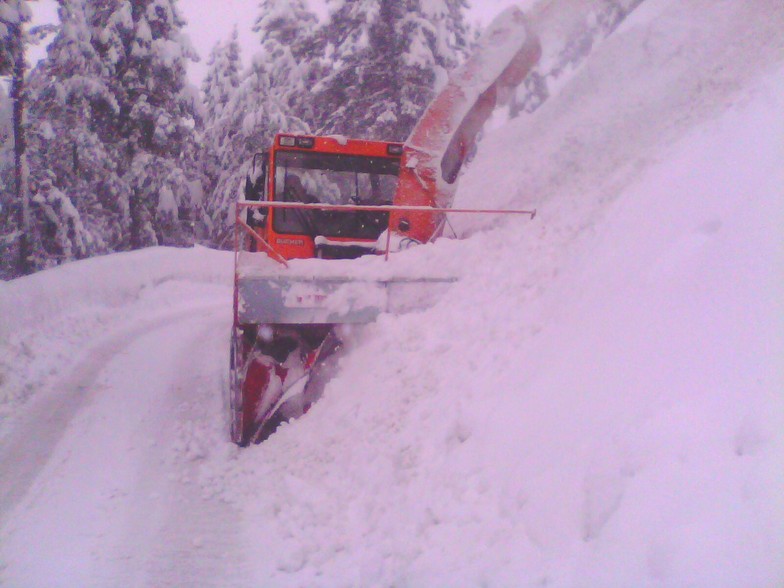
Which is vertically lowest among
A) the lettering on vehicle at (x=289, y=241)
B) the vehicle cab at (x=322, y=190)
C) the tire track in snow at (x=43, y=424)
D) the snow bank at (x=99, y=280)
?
the snow bank at (x=99, y=280)

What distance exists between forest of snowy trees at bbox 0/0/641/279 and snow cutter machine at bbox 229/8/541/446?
674 centimetres

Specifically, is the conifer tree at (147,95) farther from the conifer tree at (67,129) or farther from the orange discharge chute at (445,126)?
the orange discharge chute at (445,126)

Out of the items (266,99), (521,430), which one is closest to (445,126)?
(521,430)

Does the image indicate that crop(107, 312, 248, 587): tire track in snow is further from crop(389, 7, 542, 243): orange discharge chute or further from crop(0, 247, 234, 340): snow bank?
crop(0, 247, 234, 340): snow bank

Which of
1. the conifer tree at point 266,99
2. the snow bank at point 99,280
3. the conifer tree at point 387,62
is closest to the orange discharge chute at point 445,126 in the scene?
the snow bank at point 99,280

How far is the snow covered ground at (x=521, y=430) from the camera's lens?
2.83 m

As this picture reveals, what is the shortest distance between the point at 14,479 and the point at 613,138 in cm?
855

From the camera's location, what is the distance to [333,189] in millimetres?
8047

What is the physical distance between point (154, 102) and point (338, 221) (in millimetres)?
15581

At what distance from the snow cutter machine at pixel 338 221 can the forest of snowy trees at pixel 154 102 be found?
22.1 ft

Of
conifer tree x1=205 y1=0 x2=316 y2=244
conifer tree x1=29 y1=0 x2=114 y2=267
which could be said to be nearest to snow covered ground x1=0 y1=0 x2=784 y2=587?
conifer tree x1=29 y1=0 x2=114 y2=267

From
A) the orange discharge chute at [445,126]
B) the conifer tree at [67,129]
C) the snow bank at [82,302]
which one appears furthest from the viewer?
the conifer tree at [67,129]

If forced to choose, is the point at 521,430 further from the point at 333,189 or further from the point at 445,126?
the point at 333,189

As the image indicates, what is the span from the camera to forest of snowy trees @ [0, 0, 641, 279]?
15688 mm
